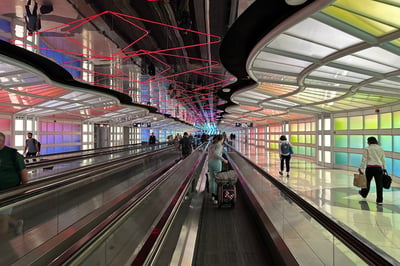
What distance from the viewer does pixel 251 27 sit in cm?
789

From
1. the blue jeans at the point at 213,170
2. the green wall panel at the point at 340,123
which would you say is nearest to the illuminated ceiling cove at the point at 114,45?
the blue jeans at the point at 213,170

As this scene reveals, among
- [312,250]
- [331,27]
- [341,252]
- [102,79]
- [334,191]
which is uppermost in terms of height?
[102,79]

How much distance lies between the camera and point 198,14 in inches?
396

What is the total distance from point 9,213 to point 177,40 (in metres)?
12.4

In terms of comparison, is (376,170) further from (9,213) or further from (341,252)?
(9,213)

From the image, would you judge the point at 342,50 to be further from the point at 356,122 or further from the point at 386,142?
the point at 356,122

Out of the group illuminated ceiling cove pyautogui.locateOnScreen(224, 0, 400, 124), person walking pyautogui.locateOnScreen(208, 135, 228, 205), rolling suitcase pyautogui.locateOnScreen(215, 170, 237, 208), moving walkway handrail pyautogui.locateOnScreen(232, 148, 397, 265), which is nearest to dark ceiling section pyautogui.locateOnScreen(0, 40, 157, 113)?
person walking pyautogui.locateOnScreen(208, 135, 228, 205)

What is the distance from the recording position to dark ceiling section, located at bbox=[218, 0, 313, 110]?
6.48 metres

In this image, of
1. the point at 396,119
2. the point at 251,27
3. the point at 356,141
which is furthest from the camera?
the point at 356,141

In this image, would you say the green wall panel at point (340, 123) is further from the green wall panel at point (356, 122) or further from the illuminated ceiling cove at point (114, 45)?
the illuminated ceiling cove at point (114, 45)

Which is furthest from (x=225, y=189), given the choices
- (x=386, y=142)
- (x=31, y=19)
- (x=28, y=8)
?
(x=386, y=142)

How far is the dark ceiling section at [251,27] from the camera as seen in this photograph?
6484mm

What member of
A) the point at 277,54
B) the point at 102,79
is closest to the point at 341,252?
the point at 277,54

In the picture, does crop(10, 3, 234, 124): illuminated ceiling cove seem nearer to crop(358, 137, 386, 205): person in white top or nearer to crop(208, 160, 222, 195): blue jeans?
crop(208, 160, 222, 195): blue jeans
